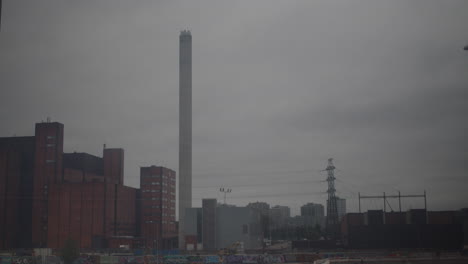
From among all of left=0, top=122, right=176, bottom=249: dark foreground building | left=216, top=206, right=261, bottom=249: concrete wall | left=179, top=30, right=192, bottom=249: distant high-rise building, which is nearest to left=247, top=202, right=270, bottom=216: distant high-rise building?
left=216, top=206, right=261, bottom=249: concrete wall

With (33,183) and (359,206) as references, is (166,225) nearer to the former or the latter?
(33,183)

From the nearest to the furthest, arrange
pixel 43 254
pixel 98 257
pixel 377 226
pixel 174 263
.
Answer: pixel 174 263
pixel 98 257
pixel 43 254
pixel 377 226

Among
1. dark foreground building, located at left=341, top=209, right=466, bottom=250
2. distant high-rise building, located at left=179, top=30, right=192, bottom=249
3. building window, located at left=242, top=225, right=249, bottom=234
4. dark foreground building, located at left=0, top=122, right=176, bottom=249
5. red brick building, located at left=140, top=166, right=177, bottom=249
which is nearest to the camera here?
dark foreground building, located at left=341, top=209, right=466, bottom=250

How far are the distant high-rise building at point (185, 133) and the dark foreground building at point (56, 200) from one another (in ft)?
30.3

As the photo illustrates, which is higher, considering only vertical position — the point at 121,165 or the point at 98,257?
the point at 121,165

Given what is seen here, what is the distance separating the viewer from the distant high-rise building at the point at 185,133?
71438mm

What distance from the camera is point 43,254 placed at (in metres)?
54.5

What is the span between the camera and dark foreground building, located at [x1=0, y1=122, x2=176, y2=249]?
203 ft

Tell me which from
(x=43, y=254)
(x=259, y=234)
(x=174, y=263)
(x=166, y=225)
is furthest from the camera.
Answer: (x=166, y=225)

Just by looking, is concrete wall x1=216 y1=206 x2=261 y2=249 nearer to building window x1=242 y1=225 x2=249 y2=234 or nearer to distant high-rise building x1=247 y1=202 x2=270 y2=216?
building window x1=242 y1=225 x2=249 y2=234

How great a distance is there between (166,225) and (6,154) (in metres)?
27.4

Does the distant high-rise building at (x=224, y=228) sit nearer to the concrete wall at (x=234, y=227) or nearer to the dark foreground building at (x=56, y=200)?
the concrete wall at (x=234, y=227)

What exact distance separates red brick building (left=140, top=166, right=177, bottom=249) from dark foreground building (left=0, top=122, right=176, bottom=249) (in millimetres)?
3923

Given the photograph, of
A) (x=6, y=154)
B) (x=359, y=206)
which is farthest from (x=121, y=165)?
(x=359, y=206)
